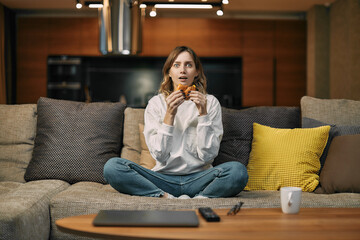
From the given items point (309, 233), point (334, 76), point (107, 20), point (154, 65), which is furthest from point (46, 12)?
point (309, 233)

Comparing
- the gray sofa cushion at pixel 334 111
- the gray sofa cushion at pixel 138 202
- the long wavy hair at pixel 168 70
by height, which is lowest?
→ the gray sofa cushion at pixel 138 202

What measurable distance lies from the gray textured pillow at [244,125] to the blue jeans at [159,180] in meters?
0.44

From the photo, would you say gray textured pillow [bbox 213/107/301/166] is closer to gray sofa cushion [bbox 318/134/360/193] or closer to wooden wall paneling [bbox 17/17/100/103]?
gray sofa cushion [bbox 318/134/360/193]

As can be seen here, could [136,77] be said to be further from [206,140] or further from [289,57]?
[206,140]

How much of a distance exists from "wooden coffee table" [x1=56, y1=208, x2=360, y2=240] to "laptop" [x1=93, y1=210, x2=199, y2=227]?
0.06ft

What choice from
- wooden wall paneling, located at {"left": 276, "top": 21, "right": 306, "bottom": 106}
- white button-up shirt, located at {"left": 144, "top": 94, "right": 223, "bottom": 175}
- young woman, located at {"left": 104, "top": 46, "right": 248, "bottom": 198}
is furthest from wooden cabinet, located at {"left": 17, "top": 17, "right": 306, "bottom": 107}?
white button-up shirt, located at {"left": 144, "top": 94, "right": 223, "bottom": 175}

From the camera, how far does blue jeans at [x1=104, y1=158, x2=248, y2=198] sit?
201 centimetres

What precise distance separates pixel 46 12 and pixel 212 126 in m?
5.48

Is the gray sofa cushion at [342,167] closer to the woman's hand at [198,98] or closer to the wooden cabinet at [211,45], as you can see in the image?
the woman's hand at [198,98]

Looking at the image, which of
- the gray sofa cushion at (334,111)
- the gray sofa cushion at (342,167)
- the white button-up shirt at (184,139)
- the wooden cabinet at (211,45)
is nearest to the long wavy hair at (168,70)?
the white button-up shirt at (184,139)

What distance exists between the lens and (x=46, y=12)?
22.5ft

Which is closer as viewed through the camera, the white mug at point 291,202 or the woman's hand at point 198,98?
the white mug at point 291,202

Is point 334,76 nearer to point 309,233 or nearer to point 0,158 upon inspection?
point 0,158

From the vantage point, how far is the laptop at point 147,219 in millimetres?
1217
